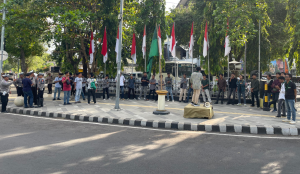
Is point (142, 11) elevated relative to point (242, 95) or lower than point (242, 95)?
elevated

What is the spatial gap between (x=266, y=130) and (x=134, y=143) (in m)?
3.93

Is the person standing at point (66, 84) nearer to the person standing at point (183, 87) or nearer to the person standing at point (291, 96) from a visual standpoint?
the person standing at point (183, 87)

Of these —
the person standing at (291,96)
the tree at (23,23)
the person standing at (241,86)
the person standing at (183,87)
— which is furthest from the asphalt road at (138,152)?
the tree at (23,23)

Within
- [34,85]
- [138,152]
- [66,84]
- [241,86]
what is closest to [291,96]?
[241,86]

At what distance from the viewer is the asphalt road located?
14.2 ft

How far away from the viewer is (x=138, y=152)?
5.34 metres

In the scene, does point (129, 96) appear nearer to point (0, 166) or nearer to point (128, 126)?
point (128, 126)

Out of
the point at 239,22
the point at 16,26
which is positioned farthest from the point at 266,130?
the point at 16,26

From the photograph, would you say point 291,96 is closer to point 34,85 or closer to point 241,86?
point 241,86

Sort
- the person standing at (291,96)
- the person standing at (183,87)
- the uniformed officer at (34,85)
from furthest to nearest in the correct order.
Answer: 1. the person standing at (183,87)
2. the uniformed officer at (34,85)
3. the person standing at (291,96)

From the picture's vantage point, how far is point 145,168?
434cm

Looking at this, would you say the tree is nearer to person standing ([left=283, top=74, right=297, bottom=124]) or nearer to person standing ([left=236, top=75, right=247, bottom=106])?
person standing ([left=236, top=75, right=247, bottom=106])

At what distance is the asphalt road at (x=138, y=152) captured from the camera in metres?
4.32


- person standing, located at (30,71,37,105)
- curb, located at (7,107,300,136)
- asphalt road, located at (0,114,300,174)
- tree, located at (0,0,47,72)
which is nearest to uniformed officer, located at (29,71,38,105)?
person standing, located at (30,71,37,105)
